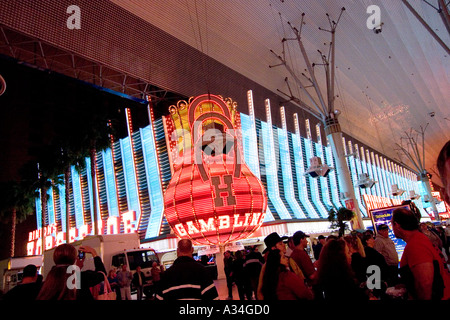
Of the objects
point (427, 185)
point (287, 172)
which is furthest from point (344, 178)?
point (427, 185)

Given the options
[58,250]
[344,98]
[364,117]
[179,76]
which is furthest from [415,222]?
[364,117]

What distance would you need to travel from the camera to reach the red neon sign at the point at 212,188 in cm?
1008

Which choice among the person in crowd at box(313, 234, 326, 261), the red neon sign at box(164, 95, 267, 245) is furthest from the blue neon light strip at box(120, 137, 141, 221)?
the person in crowd at box(313, 234, 326, 261)

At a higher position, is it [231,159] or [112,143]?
[112,143]

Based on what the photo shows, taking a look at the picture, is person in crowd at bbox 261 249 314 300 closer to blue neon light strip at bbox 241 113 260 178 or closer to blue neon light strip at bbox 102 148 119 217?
blue neon light strip at bbox 241 113 260 178

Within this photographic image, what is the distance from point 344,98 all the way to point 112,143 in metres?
22.7

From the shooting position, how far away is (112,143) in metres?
27.7

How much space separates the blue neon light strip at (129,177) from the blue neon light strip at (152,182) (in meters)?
1.50

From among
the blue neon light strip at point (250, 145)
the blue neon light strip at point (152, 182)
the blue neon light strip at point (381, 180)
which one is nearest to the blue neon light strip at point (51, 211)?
the blue neon light strip at point (152, 182)

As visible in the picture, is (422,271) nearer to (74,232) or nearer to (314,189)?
(314,189)

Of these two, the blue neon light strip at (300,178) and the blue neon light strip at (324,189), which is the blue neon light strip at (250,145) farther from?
the blue neon light strip at (324,189)

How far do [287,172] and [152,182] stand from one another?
11.9m

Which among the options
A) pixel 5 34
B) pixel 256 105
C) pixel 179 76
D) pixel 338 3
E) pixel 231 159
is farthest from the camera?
pixel 256 105

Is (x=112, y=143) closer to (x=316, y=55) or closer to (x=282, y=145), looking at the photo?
(x=282, y=145)
